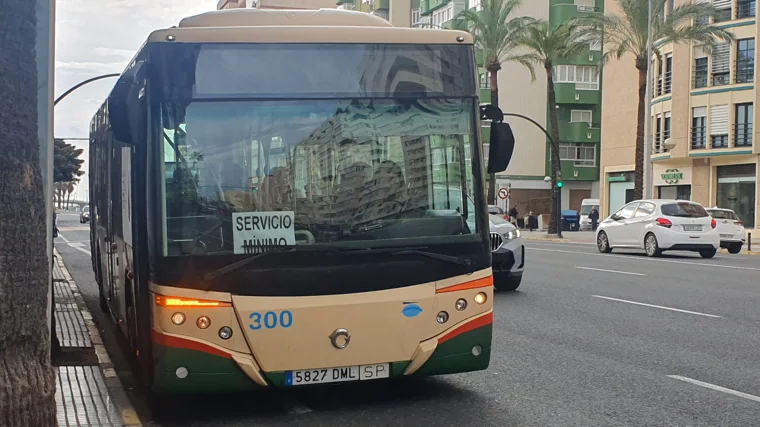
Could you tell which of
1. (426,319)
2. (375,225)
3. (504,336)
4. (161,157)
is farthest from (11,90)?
(504,336)

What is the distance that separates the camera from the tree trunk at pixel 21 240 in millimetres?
4617

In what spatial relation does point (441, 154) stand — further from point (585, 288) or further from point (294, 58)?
point (585, 288)

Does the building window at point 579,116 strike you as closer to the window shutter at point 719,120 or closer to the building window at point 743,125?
the window shutter at point 719,120

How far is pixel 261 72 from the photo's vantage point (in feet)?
21.4

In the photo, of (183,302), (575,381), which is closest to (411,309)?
(183,302)

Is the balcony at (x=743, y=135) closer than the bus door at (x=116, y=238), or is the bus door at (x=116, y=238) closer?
the bus door at (x=116, y=238)

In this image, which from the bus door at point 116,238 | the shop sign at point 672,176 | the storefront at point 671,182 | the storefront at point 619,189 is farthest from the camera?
the storefront at point 619,189

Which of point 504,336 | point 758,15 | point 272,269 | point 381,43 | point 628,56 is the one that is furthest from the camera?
point 628,56

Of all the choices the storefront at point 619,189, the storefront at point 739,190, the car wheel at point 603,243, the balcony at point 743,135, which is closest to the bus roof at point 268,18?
the car wheel at point 603,243

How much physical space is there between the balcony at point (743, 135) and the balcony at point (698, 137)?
1.76 meters

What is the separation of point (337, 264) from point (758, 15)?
139ft

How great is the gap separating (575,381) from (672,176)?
44.3m

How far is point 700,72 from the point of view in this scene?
47.0 m

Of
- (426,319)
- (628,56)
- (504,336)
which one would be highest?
(628,56)
